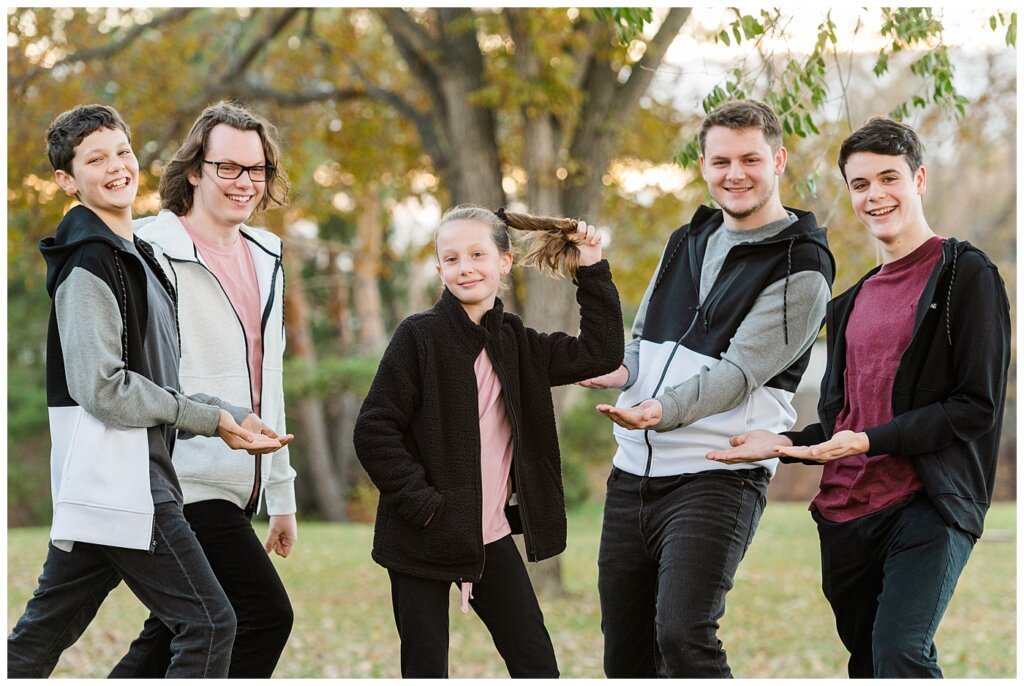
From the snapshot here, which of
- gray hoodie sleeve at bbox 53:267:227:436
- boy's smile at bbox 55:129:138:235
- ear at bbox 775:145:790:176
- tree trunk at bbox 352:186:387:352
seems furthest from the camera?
tree trunk at bbox 352:186:387:352

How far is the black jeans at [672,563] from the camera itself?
3170 mm

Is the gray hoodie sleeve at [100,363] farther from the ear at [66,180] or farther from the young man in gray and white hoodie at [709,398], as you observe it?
the young man in gray and white hoodie at [709,398]

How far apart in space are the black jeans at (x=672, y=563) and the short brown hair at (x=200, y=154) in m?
1.69

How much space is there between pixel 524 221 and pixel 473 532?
1.06 meters

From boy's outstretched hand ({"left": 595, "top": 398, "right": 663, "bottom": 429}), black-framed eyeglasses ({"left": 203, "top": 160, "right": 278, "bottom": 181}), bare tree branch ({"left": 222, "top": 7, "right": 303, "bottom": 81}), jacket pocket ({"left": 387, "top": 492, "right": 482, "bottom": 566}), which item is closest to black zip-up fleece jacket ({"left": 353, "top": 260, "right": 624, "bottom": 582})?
jacket pocket ({"left": 387, "top": 492, "right": 482, "bottom": 566})

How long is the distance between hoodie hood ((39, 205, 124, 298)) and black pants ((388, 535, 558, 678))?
132cm

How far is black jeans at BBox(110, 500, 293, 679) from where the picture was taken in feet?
11.6

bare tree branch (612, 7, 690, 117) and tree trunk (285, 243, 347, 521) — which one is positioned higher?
bare tree branch (612, 7, 690, 117)

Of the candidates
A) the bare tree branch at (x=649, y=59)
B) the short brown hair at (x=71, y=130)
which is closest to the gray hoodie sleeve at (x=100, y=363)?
the short brown hair at (x=71, y=130)

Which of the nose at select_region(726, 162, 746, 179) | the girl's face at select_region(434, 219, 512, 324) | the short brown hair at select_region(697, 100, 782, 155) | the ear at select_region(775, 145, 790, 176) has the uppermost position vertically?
the short brown hair at select_region(697, 100, 782, 155)

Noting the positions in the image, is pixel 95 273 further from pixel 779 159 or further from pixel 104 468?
pixel 779 159

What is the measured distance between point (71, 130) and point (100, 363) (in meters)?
0.79

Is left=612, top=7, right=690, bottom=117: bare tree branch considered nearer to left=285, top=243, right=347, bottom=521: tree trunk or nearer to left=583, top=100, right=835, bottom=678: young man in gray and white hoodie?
left=583, top=100, right=835, bottom=678: young man in gray and white hoodie

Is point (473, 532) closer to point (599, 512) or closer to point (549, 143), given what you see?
point (549, 143)
